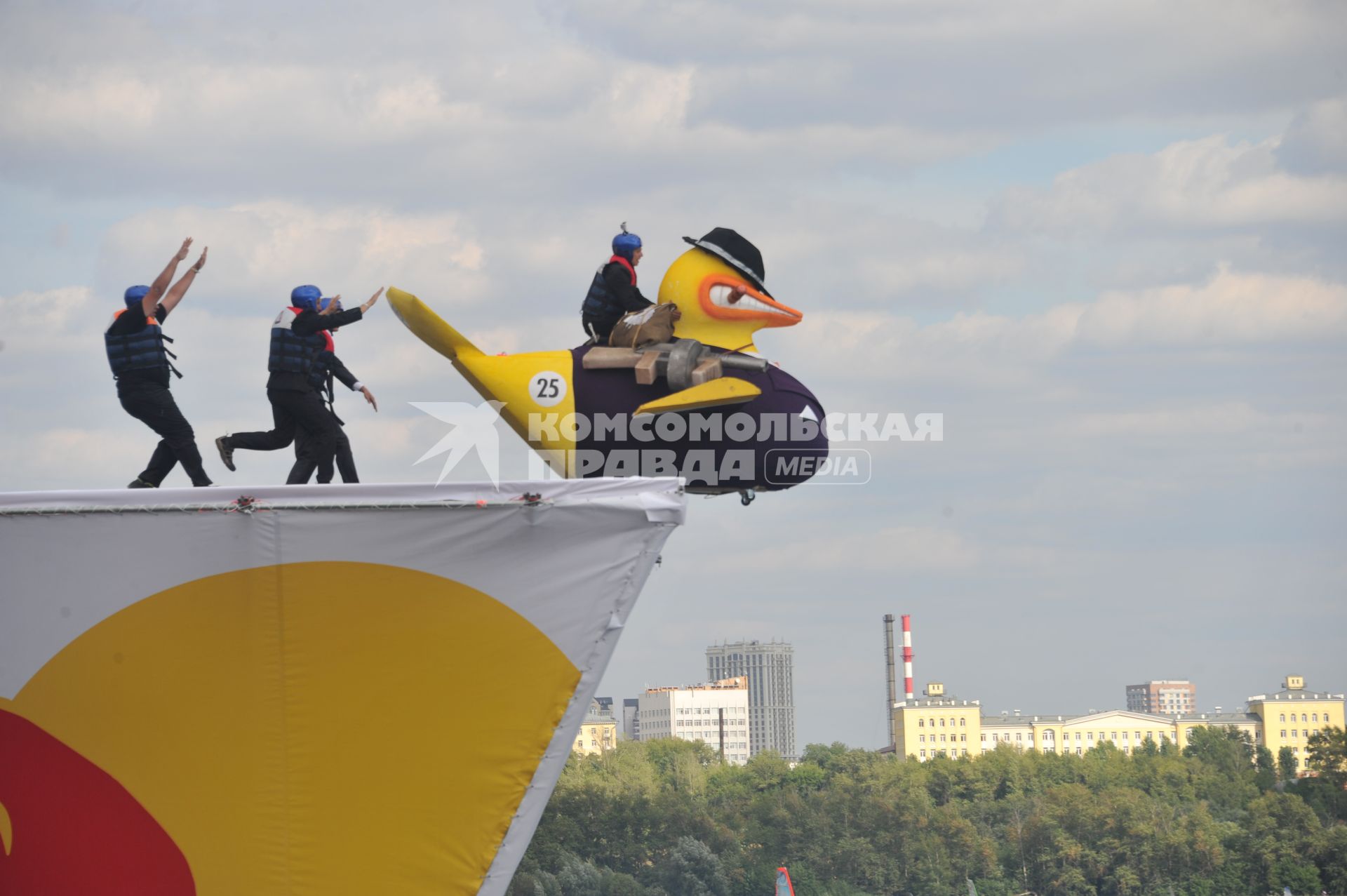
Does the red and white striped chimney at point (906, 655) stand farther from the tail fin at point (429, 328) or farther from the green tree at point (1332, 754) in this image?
the tail fin at point (429, 328)

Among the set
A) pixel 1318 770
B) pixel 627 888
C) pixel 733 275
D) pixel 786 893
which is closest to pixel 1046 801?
pixel 1318 770

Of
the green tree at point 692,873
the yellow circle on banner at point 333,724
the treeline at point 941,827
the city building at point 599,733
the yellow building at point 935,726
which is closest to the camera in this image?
the yellow circle on banner at point 333,724

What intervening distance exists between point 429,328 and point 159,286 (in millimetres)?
2187

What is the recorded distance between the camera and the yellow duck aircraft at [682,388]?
13242mm

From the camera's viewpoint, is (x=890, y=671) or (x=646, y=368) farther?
(x=890, y=671)

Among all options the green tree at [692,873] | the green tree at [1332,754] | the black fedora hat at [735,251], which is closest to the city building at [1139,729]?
the green tree at [1332,754]

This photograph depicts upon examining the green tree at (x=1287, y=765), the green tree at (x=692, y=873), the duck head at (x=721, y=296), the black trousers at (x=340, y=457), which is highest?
the duck head at (x=721, y=296)

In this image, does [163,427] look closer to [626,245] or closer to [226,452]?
[226,452]

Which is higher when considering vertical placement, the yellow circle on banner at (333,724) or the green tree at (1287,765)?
the yellow circle on banner at (333,724)

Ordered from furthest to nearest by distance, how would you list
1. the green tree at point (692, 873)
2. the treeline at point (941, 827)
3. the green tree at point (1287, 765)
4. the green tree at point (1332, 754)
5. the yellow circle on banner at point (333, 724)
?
the green tree at point (1287, 765) < the green tree at point (1332, 754) < the treeline at point (941, 827) < the green tree at point (692, 873) < the yellow circle on banner at point (333, 724)

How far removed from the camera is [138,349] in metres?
12.5

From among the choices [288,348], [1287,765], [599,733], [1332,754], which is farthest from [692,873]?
[288,348]

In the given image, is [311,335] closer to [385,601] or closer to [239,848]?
[385,601]

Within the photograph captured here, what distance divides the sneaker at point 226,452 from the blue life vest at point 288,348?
71 centimetres
